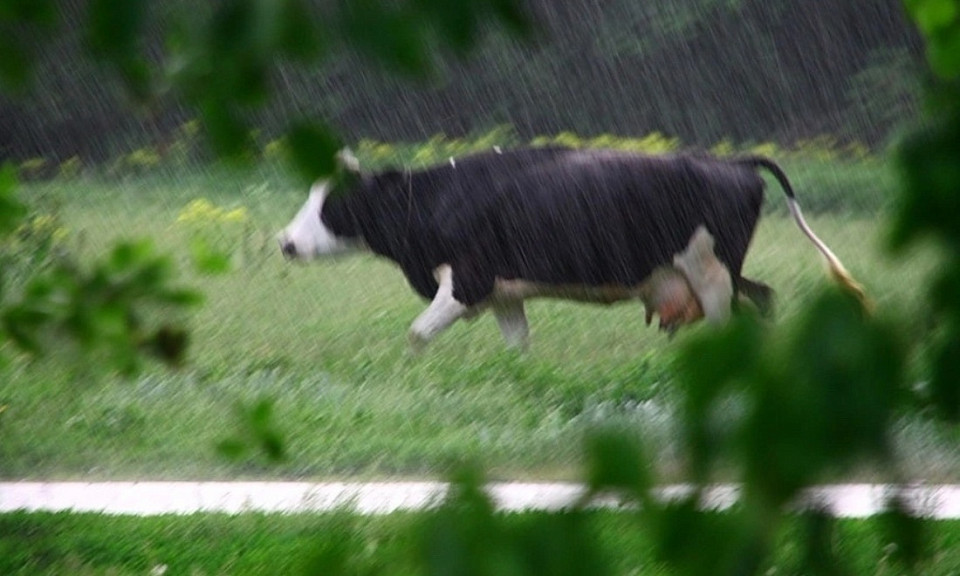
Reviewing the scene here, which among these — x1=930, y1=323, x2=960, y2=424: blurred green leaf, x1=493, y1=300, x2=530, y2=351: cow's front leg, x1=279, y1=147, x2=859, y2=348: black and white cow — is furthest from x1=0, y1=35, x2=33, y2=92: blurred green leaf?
x1=493, y1=300, x2=530, y2=351: cow's front leg

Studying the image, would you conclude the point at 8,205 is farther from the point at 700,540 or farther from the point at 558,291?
the point at 558,291

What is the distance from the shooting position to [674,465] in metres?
1.08

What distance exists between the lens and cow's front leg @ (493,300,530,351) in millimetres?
7637

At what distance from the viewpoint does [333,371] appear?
728 centimetres

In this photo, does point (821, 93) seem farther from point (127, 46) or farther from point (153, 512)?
point (127, 46)

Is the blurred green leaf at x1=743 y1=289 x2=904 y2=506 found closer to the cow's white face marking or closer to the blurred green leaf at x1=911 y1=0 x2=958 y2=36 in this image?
the blurred green leaf at x1=911 y1=0 x2=958 y2=36

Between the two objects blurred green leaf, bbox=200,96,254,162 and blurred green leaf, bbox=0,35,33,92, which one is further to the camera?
blurred green leaf, bbox=0,35,33,92

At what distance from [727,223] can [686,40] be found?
2191 millimetres

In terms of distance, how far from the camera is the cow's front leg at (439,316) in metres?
7.35

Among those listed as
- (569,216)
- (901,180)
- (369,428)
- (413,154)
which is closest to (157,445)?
(369,428)

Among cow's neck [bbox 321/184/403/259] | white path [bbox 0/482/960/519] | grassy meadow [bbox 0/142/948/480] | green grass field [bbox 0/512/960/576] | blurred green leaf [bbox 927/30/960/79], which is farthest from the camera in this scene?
cow's neck [bbox 321/184/403/259]

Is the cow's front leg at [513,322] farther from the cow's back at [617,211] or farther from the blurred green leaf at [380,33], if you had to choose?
the blurred green leaf at [380,33]

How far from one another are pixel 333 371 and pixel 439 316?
1.68 ft

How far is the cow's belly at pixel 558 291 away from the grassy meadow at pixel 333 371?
26 centimetres
